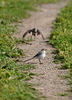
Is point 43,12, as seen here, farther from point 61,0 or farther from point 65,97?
point 65,97

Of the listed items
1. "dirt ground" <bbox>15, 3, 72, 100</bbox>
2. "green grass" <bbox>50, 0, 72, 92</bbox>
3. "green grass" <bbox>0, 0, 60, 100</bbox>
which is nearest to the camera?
"green grass" <bbox>0, 0, 60, 100</bbox>

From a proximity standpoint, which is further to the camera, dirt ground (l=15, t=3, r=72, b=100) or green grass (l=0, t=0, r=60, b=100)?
dirt ground (l=15, t=3, r=72, b=100)

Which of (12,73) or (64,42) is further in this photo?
(64,42)

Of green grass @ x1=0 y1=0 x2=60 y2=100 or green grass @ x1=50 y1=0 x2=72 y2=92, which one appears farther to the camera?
green grass @ x1=50 y1=0 x2=72 y2=92

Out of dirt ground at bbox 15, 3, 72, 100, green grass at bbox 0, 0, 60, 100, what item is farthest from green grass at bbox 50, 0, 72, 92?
green grass at bbox 0, 0, 60, 100

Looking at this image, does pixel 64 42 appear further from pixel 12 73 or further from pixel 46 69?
pixel 12 73

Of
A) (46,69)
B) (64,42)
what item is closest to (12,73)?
(46,69)

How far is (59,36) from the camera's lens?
10.1 meters

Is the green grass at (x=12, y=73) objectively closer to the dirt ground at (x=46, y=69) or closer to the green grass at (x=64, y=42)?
the dirt ground at (x=46, y=69)

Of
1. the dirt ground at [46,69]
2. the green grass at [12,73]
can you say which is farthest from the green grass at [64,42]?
the green grass at [12,73]

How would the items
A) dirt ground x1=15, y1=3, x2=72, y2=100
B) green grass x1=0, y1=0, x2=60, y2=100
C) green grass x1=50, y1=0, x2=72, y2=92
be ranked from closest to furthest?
green grass x1=0, y1=0, x2=60, y2=100 → dirt ground x1=15, y1=3, x2=72, y2=100 → green grass x1=50, y1=0, x2=72, y2=92

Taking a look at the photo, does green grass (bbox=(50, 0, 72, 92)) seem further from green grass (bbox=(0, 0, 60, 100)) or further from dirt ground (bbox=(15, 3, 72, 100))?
green grass (bbox=(0, 0, 60, 100))

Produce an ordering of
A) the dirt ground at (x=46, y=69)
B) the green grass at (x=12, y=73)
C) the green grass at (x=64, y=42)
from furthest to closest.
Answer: the green grass at (x=64, y=42) < the dirt ground at (x=46, y=69) < the green grass at (x=12, y=73)

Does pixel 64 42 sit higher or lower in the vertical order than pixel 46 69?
higher
